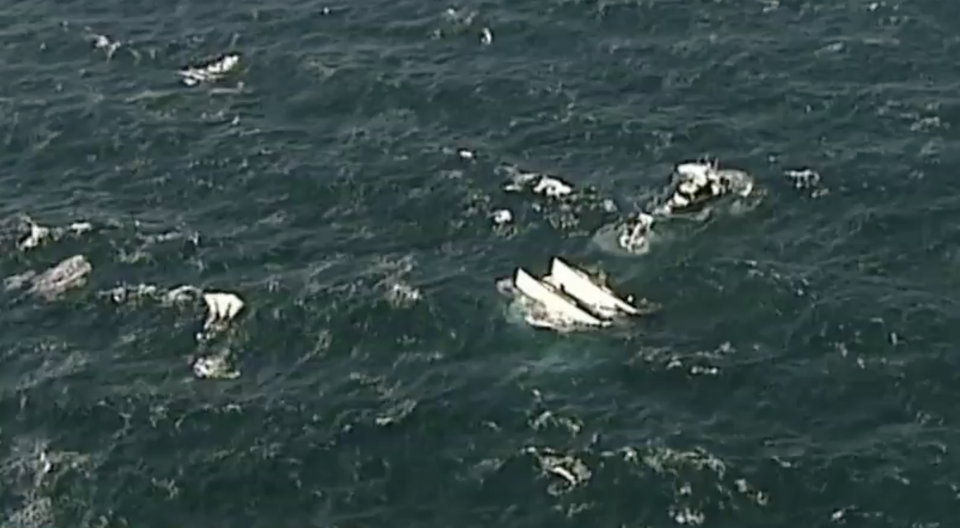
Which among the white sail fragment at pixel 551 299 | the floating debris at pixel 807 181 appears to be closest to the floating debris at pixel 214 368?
the white sail fragment at pixel 551 299

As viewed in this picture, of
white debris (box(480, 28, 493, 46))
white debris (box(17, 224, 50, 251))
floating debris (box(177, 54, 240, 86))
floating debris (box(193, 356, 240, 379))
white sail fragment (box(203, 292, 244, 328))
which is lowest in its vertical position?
floating debris (box(193, 356, 240, 379))

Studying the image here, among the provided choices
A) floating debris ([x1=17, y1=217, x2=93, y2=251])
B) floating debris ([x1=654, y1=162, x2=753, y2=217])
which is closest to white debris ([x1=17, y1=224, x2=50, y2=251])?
floating debris ([x1=17, y1=217, x2=93, y2=251])

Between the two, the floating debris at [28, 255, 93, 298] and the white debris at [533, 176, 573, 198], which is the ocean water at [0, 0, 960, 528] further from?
the white debris at [533, 176, 573, 198]

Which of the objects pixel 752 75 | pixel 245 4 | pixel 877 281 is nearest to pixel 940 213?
pixel 877 281

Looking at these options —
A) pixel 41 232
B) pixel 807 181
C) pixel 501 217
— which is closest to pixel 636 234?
pixel 501 217

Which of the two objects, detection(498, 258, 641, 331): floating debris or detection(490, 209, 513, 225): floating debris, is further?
detection(490, 209, 513, 225): floating debris

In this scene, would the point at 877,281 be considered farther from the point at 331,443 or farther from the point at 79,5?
the point at 79,5
